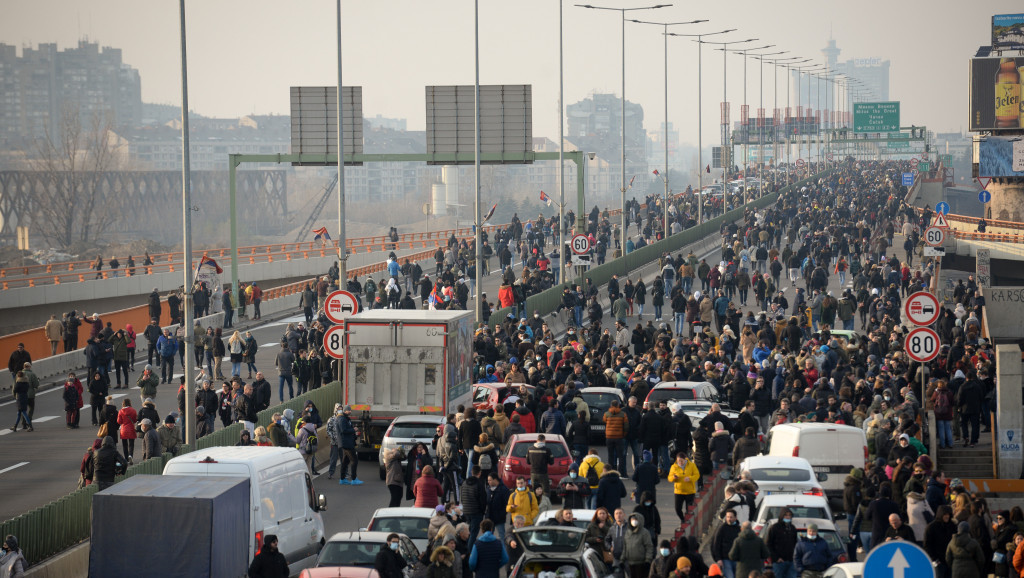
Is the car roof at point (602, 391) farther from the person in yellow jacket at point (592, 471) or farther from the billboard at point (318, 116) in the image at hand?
the billboard at point (318, 116)

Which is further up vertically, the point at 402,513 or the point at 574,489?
the point at 402,513

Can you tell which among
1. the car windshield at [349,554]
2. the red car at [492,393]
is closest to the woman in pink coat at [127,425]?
the red car at [492,393]

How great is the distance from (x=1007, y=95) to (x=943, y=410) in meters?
63.9

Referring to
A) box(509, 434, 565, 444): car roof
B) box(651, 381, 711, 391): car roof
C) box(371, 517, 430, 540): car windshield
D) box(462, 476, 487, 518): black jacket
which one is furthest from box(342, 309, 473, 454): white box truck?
box(371, 517, 430, 540): car windshield

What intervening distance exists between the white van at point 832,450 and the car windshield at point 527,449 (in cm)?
332

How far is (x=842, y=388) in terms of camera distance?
936 inches

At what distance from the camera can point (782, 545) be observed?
15195 millimetres

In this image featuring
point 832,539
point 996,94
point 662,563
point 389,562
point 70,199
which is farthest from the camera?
point 70,199

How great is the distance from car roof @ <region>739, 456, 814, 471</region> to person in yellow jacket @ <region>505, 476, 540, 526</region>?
3.19m

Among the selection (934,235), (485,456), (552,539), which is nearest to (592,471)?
(485,456)

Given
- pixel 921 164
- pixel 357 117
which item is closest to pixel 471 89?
pixel 357 117

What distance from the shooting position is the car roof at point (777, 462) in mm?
18547

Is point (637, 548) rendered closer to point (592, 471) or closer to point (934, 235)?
point (592, 471)

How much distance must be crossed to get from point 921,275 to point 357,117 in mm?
20323
